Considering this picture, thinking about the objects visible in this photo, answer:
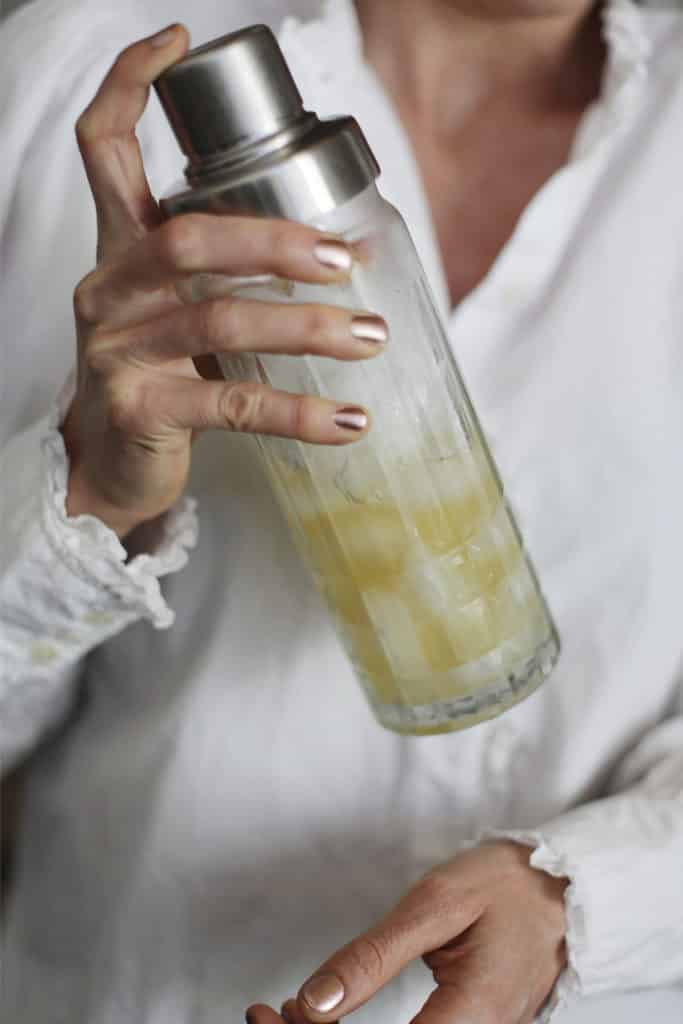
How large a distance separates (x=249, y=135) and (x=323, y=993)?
0.33m

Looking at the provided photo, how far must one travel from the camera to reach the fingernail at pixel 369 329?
0.40 metres

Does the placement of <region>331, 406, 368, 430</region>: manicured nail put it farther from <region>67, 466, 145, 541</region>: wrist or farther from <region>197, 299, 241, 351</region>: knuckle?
<region>67, 466, 145, 541</region>: wrist

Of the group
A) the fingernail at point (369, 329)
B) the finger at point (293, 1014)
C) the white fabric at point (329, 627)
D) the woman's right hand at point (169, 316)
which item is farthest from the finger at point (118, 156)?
the finger at point (293, 1014)

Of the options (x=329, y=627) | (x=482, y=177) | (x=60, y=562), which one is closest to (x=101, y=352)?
(x=60, y=562)

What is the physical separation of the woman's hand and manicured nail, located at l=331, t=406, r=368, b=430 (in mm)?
226

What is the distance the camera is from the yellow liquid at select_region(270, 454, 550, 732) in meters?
0.48

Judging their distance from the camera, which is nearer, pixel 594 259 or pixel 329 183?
pixel 329 183

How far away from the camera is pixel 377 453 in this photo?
18.1 inches

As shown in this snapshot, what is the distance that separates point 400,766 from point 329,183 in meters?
0.37

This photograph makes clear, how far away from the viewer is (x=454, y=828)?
2.21 ft

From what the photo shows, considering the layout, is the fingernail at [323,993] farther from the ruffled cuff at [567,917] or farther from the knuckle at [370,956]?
the ruffled cuff at [567,917]

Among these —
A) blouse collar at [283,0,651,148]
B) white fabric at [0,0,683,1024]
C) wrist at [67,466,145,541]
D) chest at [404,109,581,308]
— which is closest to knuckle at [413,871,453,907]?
white fabric at [0,0,683,1024]

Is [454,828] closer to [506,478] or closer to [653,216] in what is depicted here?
[506,478]

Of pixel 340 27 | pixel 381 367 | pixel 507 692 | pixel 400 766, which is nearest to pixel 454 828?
pixel 400 766
